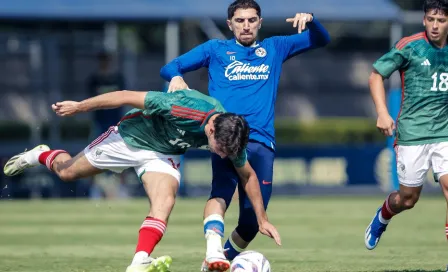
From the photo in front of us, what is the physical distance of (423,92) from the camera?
30.2 ft

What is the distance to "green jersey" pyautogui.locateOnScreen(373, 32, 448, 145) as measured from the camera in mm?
9141

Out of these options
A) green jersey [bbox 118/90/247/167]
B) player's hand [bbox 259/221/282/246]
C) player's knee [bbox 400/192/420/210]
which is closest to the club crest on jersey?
green jersey [bbox 118/90/247/167]

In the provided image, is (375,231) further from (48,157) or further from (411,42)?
(48,157)

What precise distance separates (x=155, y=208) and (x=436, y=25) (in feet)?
9.66

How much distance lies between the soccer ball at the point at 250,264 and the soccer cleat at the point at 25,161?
9.56ft

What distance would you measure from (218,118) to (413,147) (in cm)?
216

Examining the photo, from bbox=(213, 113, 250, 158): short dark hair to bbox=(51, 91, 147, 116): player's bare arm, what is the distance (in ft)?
2.48

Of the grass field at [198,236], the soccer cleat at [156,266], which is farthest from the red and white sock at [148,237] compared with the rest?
the grass field at [198,236]

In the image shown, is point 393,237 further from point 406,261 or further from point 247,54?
point 247,54

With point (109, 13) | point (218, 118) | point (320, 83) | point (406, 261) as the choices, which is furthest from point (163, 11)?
point (320, 83)

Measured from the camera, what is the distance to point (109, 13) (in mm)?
20328

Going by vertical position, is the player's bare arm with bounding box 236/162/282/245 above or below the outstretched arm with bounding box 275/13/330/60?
below

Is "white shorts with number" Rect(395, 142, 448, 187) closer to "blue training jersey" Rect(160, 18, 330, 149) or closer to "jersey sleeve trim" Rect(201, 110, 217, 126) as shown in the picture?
"blue training jersey" Rect(160, 18, 330, 149)

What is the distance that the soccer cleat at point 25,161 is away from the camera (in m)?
10.3
